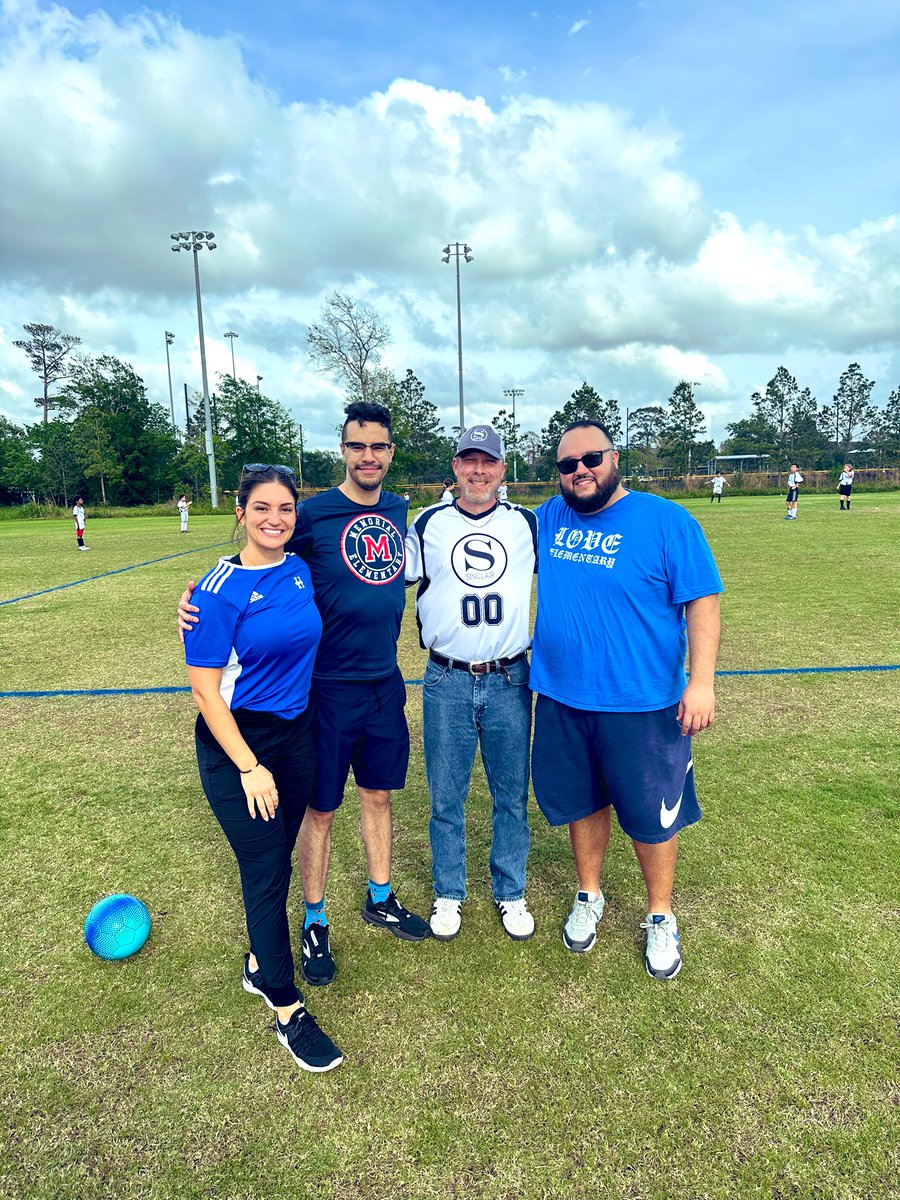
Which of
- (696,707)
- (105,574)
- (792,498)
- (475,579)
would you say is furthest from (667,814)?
(792,498)

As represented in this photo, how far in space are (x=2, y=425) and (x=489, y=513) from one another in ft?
254

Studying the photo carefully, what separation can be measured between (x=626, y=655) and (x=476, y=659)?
0.63 metres

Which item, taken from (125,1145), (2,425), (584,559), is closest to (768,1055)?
(584,559)

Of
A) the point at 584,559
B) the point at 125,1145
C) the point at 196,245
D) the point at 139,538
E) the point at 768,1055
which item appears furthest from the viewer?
the point at 196,245

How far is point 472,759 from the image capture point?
3064 mm

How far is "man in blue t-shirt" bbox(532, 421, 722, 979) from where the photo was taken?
264 cm

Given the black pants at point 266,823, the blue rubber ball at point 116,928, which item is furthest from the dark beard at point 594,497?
the blue rubber ball at point 116,928

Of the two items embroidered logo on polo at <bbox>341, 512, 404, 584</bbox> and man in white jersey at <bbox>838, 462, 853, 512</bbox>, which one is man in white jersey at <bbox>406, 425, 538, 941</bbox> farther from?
man in white jersey at <bbox>838, 462, 853, 512</bbox>

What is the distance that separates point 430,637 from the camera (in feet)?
9.76

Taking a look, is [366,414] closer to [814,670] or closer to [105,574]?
[814,670]

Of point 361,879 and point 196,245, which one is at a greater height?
point 196,245

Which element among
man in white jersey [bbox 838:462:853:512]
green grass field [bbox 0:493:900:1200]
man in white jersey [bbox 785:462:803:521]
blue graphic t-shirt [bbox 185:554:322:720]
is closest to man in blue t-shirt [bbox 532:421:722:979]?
green grass field [bbox 0:493:900:1200]

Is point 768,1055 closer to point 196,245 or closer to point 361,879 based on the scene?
point 361,879

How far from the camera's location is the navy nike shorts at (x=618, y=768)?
8.85ft
